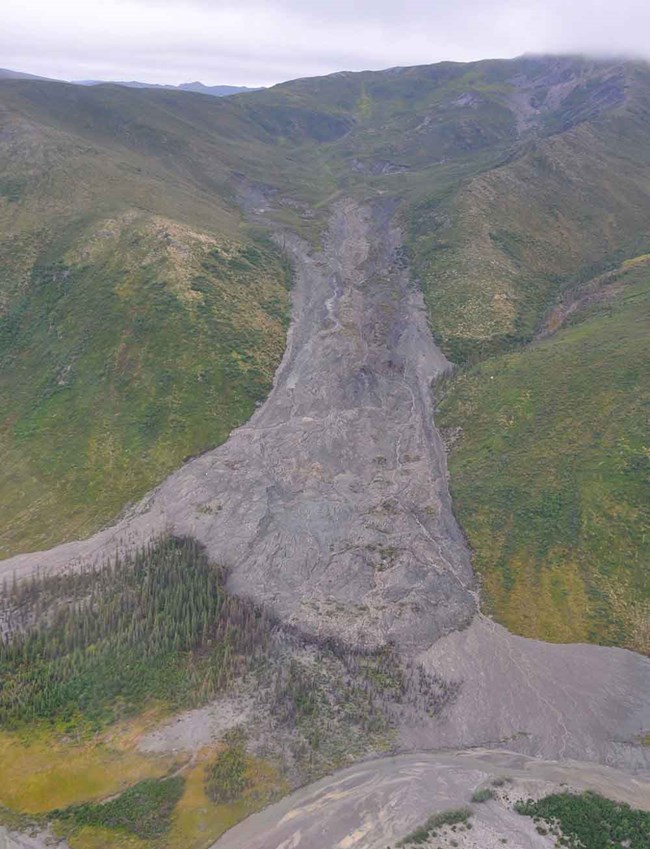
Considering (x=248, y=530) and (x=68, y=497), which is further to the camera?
(x=68, y=497)

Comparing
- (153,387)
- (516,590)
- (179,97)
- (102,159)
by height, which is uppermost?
(179,97)

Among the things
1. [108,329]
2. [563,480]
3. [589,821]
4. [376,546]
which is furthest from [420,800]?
[108,329]

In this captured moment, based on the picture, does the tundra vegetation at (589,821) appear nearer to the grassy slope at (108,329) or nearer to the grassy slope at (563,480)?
the grassy slope at (563,480)

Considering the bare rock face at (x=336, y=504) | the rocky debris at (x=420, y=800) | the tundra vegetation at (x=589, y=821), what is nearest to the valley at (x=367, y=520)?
the rocky debris at (x=420, y=800)

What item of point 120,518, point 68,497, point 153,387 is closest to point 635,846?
point 120,518

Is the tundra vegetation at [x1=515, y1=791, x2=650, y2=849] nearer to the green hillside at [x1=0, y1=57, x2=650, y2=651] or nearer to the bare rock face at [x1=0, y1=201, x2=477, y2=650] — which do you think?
the bare rock face at [x1=0, y1=201, x2=477, y2=650]

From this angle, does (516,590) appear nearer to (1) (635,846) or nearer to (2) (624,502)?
(2) (624,502)

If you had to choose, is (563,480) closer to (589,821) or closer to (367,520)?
(367,520)
